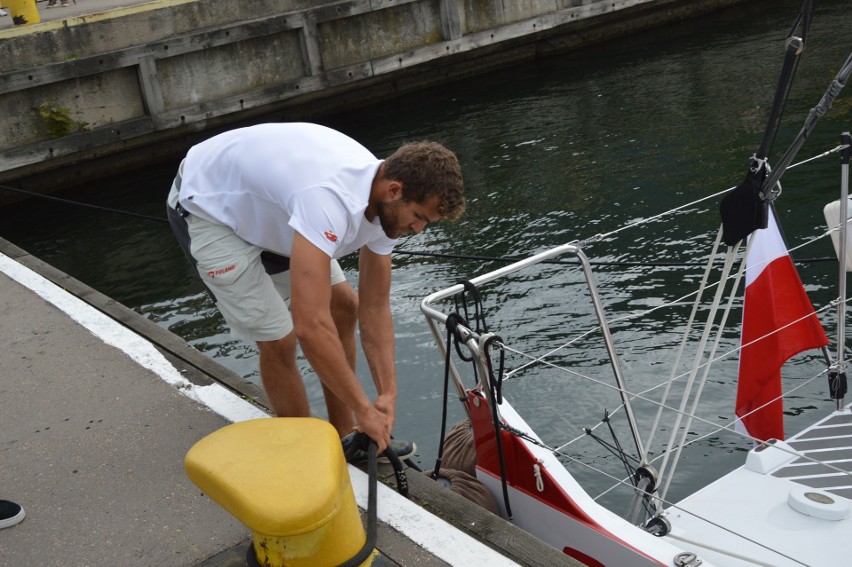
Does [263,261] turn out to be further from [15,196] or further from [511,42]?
[511,42]

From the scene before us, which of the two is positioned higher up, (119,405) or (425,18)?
(425,18)

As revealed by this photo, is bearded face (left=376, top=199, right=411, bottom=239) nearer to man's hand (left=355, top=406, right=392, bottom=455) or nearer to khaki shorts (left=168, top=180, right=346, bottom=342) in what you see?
khaki shorts (left=168, top=180, right=346, bottom=342)

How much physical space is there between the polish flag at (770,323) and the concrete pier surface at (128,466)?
5.72 feet

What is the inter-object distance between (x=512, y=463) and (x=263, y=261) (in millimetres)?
1452

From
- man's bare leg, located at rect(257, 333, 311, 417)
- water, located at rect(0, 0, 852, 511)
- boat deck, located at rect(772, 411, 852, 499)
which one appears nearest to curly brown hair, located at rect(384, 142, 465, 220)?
man's bare leg, located at rect(257, 333, 311, 417)

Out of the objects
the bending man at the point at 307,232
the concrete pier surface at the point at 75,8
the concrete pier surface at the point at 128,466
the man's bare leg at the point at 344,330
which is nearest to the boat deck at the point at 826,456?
the concrete pier surface at the point at 128,466

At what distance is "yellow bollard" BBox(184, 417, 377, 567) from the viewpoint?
2.65 metres

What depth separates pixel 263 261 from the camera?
145 inches

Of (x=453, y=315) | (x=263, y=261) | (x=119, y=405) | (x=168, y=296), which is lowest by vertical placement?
(x=168, y=296)

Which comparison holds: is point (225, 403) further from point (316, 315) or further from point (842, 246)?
point (842, 246)

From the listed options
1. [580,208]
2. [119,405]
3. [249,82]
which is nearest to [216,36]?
[249,82]

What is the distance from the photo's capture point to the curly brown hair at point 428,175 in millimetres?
3094

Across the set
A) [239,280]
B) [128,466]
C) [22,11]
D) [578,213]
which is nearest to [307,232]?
[239,280]

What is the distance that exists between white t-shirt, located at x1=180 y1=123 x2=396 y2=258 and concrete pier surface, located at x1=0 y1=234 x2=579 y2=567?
1067 mm
